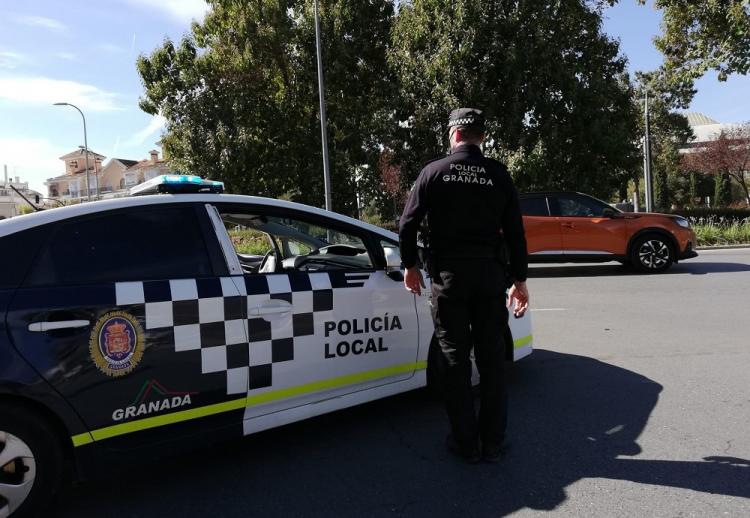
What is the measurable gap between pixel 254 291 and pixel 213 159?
17.8 metres

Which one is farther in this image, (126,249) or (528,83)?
(528,83)

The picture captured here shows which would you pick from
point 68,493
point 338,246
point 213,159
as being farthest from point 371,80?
point 68,493

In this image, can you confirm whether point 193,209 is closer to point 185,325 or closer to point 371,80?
point 185,325

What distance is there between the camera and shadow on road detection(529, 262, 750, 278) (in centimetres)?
1080


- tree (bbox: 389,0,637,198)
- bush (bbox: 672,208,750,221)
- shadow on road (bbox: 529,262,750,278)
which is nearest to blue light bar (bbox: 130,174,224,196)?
shadow on road (bbox: 529,262,750,278)

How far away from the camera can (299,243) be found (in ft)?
12.6

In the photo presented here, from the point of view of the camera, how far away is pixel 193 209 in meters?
3.08

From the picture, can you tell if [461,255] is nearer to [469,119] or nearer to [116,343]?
[469,119]

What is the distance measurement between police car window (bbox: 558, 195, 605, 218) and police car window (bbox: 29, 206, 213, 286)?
922 centimetres

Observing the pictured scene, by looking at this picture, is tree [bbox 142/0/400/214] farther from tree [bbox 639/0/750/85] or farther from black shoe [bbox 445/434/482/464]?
black shoe [bbox 445/434/482/464]

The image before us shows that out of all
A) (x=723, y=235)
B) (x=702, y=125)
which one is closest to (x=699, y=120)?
(x=702, y=125)

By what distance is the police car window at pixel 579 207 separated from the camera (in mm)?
11004

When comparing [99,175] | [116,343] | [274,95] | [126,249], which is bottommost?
[116,343]

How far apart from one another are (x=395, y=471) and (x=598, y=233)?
895 centimetres
